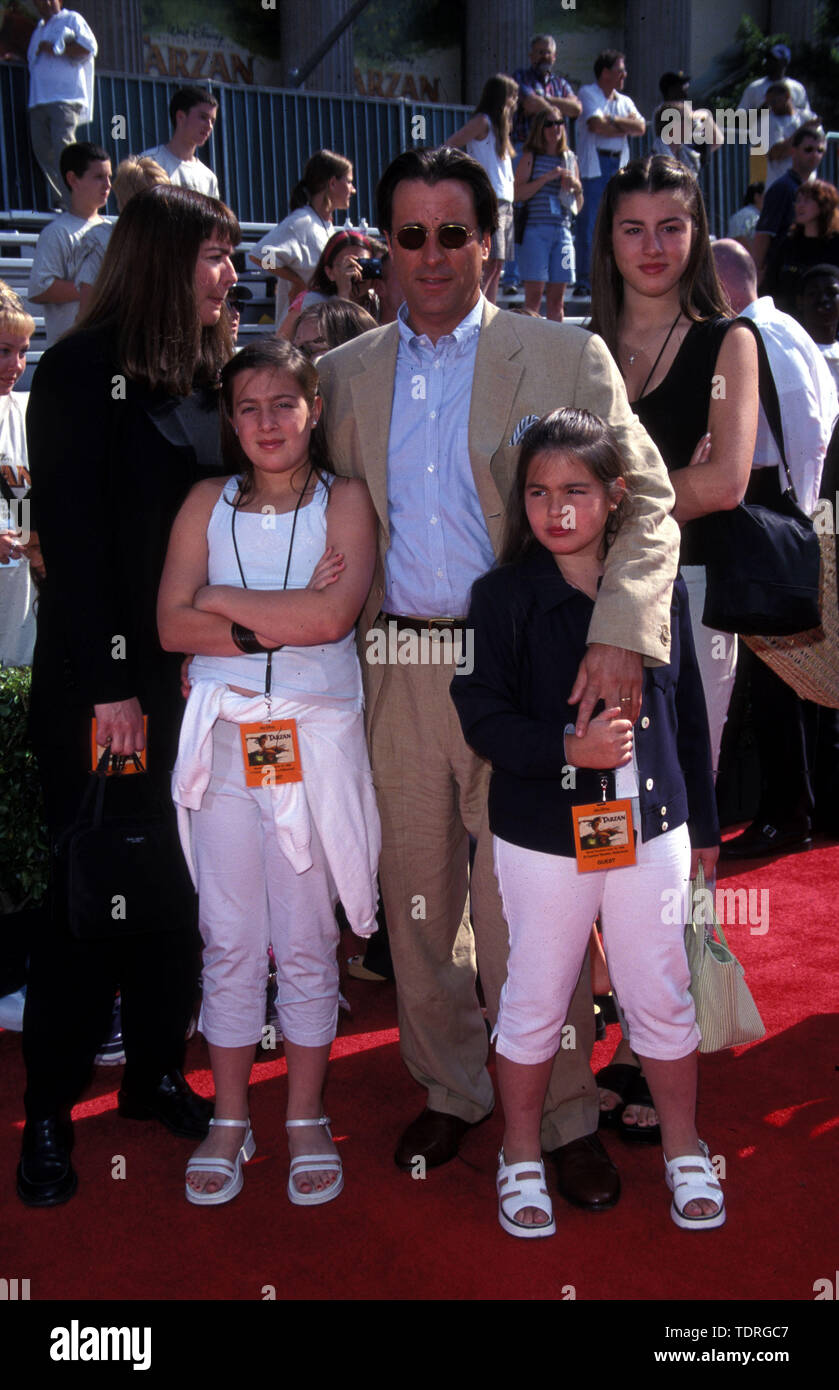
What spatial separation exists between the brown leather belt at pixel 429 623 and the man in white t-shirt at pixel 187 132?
18.8 ft

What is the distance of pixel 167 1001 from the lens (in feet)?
10.6

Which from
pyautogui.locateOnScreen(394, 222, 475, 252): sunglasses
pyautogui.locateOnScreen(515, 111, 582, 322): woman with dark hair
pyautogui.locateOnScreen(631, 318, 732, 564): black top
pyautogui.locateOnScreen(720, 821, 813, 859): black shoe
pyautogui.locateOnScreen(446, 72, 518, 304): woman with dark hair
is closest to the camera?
pyautogui.locateOnScreen(394, 222, 475, 252): sunglasses

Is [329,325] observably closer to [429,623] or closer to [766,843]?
[429,623]

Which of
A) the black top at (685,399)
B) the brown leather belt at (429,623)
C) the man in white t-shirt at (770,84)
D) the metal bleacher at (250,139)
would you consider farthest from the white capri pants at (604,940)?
the man in white t-shirt at (770,84)

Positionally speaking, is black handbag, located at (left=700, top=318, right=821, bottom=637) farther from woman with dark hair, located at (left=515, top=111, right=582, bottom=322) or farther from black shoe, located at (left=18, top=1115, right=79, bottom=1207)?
woman with dark hair, located at (left=515, top=111, right=582, bottom=322)

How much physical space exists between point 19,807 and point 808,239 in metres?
6.79

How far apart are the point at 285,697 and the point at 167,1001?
957 mm

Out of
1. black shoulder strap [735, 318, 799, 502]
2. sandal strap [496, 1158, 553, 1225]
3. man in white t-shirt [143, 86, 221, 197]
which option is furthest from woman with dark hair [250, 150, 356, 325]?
sandal strap [496, 1158, 553, 1225]

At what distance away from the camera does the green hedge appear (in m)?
4.11

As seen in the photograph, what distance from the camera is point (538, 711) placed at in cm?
270

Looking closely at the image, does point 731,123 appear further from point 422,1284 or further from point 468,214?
point 422,1284

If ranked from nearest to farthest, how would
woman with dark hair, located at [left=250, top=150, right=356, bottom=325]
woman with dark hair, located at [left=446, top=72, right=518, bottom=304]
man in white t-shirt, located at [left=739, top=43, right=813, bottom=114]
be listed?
woman with dark hair, located at [left=250, top=150, right=356, bottom=325], woman with dark hair, located at [left=446, top=72, right=518, bottom=304], man in white t-shirt, located at [left=739, top=43, right=813, bottom=114]

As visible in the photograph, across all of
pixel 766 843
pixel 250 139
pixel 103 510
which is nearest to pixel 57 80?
pixel 250 139

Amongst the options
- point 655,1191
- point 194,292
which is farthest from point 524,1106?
point 194,292
